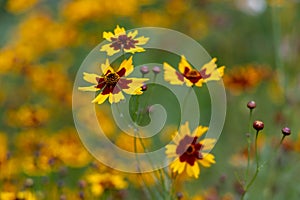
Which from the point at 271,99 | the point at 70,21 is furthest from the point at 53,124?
the point at 271,99

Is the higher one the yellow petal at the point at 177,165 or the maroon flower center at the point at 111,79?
the maroon flower center at the point at 111,79

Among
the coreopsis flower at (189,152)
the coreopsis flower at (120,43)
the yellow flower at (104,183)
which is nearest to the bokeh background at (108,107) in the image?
the yellow flower at (104,183)

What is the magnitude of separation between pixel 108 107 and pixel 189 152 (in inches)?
63.5

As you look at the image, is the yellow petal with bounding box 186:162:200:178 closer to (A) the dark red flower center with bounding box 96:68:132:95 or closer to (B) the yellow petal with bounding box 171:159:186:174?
(B) the yellow petal with bounding box 171:159:186:174

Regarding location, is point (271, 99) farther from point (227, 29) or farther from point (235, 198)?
point (235, 198)

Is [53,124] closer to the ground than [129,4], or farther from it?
closer to the ground

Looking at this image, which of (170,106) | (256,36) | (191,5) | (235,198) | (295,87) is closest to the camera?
(235,198)

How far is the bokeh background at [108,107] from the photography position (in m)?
1.80

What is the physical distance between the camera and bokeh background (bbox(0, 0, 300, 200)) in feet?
5.91

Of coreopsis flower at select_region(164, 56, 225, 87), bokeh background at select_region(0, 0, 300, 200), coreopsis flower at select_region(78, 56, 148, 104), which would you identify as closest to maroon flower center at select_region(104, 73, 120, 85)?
coreopsis flower at select_region(78, 56, 148, 104)

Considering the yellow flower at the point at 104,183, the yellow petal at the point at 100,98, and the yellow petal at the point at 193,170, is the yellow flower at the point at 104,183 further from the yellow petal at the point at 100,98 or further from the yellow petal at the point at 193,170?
the yellow petal at the point at 100,98

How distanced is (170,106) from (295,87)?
0.68 meters

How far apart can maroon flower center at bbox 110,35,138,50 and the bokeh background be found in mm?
411

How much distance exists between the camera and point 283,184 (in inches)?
79.6
